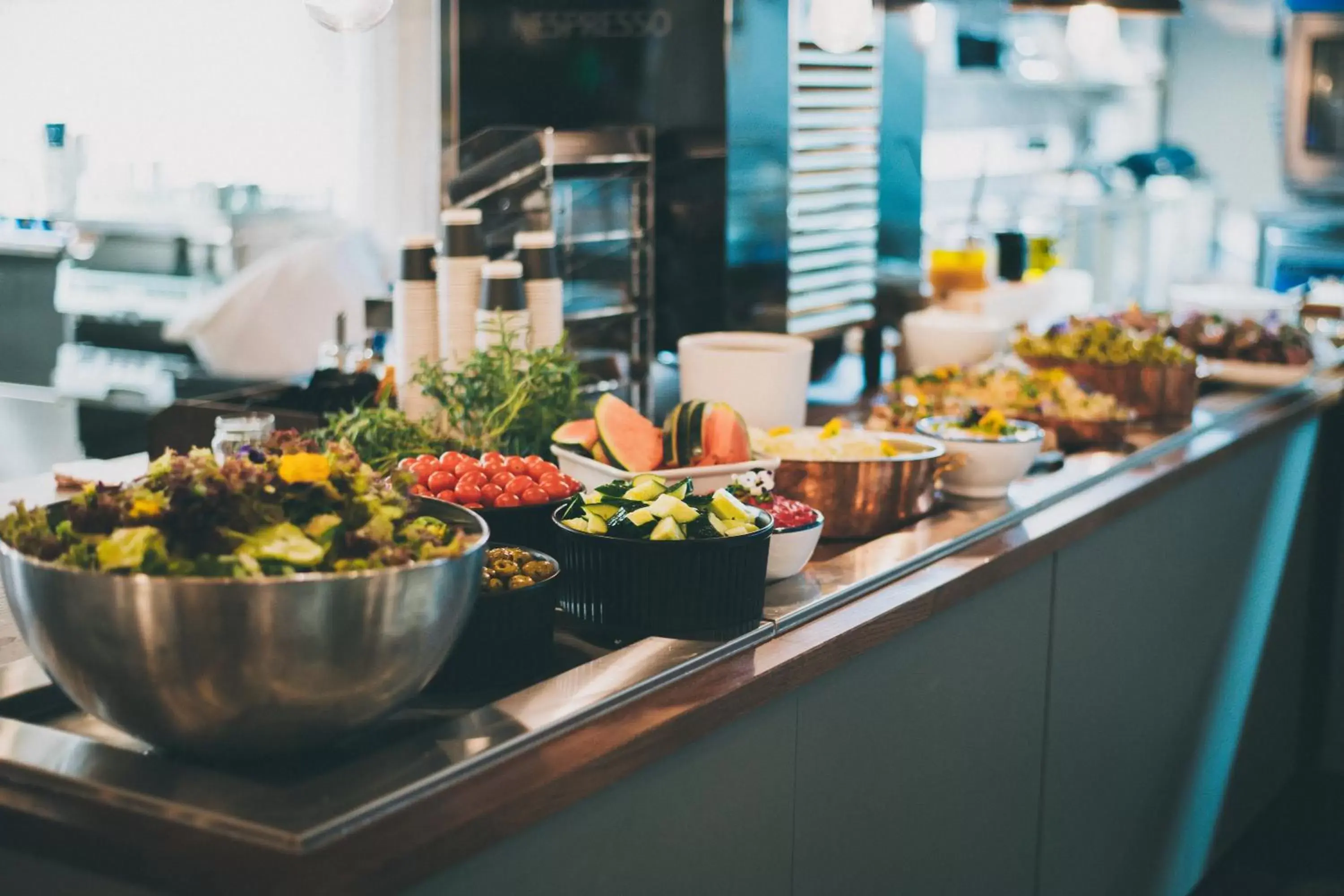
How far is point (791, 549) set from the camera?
199cm

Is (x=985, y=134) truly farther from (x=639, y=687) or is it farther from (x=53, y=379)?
A: (x=639, y=687)

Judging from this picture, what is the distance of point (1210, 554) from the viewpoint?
3.26 metres

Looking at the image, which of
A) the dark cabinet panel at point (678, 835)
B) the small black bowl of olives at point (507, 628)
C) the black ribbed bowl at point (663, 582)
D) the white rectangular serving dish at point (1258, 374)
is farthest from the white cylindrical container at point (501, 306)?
the white rectangular serving dish at point (1258, 374)

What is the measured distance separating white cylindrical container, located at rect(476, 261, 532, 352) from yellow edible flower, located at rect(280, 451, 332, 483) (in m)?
1.02

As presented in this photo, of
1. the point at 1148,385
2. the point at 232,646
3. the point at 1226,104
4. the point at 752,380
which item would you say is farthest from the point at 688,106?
the point at 1226,104

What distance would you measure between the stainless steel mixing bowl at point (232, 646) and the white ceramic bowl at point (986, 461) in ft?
4.50

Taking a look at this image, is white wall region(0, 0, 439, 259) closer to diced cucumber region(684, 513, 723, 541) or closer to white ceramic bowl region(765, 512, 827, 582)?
white ceramic bowl region(765, 512, 827, 582)

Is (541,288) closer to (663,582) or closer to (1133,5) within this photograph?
(663,582)

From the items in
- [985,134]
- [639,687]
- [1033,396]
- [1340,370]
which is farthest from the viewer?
[985,134]

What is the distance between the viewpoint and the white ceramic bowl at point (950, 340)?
3.63 meters

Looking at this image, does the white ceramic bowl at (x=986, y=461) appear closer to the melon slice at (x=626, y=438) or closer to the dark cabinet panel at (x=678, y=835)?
the melon slice at (x=626, y=438)

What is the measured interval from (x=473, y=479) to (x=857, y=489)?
666mm

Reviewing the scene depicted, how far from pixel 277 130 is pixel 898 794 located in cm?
458

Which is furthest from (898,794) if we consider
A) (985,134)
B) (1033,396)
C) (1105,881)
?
(985,134)
